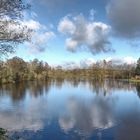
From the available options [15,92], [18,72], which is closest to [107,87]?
[15,92]

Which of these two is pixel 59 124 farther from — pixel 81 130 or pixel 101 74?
pixel 101 74

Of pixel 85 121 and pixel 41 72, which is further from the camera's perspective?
pixel 41 72

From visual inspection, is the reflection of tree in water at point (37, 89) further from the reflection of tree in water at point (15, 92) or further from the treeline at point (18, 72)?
the treeline at point (18, 72)

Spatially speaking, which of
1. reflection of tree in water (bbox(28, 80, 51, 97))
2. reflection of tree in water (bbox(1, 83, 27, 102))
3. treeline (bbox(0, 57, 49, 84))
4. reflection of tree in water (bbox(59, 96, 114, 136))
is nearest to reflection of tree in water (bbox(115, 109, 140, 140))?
reflection of tree in water (bbox(59, 96, 114, 136))

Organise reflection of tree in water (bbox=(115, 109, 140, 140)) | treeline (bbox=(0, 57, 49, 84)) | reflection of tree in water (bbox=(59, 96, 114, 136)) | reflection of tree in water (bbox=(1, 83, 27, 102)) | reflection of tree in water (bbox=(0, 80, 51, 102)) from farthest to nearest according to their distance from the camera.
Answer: treeline (bbox=(0, 57, 49, 84)) < reflection of tree in water (bbox=(0, 80, 51, 102)) < reflection of tree in water (bbox=(1, 83, 27, 102)) < reflection of tree in water (bbox=(59, 96, 114, 136)) < reflection of tree in water (bbox=(115, 109, 140, 140))

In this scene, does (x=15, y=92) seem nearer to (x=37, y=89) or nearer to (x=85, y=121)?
(x=37, y=89)

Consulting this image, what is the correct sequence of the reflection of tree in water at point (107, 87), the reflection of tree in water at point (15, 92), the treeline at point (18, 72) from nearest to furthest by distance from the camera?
1. the reflection of tree in water at point (15, 92)
2. the reflection of tree in water at point (107, 87)
3. the treeline at point (18, 72)

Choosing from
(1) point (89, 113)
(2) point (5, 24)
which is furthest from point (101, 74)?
(2) point (5, 24)

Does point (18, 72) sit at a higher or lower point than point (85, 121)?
higher

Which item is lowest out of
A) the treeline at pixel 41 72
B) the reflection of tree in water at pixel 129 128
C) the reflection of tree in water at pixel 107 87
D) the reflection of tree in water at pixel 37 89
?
the reflection of tree in water at pixel 129 128

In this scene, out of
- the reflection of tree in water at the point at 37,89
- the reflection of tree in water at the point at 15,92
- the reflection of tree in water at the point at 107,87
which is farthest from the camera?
the reflection of tree in water at the point at 107,87

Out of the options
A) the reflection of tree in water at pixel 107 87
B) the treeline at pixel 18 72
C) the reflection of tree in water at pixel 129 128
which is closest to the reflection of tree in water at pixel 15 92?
the treeline at pixel 18 72

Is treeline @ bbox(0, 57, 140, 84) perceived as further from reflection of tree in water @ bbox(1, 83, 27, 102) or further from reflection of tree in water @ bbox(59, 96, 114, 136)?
reflection of tree in water @ bbox(59, 96, 114, 136)

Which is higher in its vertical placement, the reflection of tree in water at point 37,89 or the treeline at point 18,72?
the treeline at point 18,72
